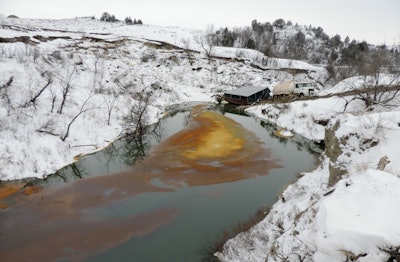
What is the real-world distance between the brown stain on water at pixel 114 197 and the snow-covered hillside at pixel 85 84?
4763mm

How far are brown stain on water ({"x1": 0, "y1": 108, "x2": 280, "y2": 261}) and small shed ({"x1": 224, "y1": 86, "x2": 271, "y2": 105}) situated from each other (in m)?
16.5

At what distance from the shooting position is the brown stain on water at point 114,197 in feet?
45.5

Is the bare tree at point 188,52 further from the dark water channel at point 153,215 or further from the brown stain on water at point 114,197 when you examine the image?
the dark water channel at point 153,215

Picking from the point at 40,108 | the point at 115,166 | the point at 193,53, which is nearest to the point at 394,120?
the point at 115,166

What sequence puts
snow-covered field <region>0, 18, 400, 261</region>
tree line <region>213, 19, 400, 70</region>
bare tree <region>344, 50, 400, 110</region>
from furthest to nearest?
tree line <region>213, 19, 400, 70</region>, bare tree <region>344, 50, 400, 110</region>, snow-covered field <region>0, 18, 400, 261</region>

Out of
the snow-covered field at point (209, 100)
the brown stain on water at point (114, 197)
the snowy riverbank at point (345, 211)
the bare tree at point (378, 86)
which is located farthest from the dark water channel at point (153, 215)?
the bare tree at point (378, 86)

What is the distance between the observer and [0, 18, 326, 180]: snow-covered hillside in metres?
23.3

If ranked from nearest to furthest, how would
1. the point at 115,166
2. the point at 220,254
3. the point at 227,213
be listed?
the point at 220,254
the point at 227,213
the point at 115,166

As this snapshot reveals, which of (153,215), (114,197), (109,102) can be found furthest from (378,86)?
(109,102)

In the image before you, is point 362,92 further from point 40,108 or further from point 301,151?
point 40,108

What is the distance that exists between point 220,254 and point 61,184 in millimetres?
13984

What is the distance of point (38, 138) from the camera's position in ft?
77.2

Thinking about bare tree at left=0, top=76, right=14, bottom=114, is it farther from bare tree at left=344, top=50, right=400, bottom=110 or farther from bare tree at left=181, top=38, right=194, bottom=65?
bare tree at left=181, top=38, right=194, bottom=65

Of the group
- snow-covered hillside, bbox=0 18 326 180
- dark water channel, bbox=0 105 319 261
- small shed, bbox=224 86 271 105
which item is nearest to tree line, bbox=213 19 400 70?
snow-covered hillside, bbox=0 18 326 180
